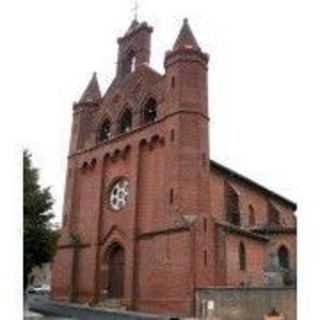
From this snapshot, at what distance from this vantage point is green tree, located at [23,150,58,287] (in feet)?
82.2

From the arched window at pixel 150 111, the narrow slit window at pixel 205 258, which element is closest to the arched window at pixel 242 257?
the narrow slit window at pixel 205 258

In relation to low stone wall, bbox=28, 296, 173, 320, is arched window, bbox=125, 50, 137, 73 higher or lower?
higher

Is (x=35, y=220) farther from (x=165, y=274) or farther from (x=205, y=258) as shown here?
(x=205, y=258)

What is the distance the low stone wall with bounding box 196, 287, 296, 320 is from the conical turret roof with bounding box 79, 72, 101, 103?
811 inches

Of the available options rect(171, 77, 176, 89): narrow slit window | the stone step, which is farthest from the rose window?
rect(171, 77, 176, 89): narrow slit window

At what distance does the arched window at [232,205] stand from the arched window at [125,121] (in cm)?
857

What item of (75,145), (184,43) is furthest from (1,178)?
(75,145)

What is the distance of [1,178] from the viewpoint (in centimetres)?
665

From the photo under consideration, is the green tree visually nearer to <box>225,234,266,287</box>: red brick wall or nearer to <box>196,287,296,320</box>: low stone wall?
<box>196,287,296,320</box>: low stone wall

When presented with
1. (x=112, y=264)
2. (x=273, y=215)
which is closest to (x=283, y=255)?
(x=273, y=215)

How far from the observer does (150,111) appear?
124ft

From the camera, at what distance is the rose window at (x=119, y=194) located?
37.2 metres

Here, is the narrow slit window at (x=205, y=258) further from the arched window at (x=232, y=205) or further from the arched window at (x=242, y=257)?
the arched window at (x=232, y=205)

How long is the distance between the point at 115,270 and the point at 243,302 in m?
11.3
